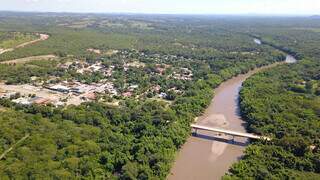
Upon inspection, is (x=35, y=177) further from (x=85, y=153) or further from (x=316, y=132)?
(x=316, y=132)

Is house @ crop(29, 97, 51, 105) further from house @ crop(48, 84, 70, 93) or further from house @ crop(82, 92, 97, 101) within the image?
house @ crop(48, 84, 70, 93)

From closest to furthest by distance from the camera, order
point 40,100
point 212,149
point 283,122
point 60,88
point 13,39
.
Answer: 1. point 212,149
2. point 283,122
3. point 40,100
4. point 60,88
5. point 13,39

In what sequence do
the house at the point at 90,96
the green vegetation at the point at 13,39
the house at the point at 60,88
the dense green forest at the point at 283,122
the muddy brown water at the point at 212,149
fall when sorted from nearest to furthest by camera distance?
A: the dense green forest at the point at 283,122 < the muddy brown water at the point at 212,149 < the house at the point at 90,96 < the house at the point at 60,88 < the green vegetation at the point at 13,39

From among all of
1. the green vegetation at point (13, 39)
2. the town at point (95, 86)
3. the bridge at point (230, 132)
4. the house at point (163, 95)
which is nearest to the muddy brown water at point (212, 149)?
the bridge at point (230, 132)

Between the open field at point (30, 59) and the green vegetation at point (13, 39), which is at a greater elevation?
the green vegetation at point (13, 39)

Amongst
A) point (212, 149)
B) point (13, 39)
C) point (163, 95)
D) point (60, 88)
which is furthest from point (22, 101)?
point (13, 39)

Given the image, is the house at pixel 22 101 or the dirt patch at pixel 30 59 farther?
the dirt patch at pixel 30 59

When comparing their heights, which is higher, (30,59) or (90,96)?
(90,96)

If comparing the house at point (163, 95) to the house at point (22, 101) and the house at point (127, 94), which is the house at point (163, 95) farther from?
the house at point (22, 101)

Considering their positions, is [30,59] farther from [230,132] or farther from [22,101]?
[230,132]
